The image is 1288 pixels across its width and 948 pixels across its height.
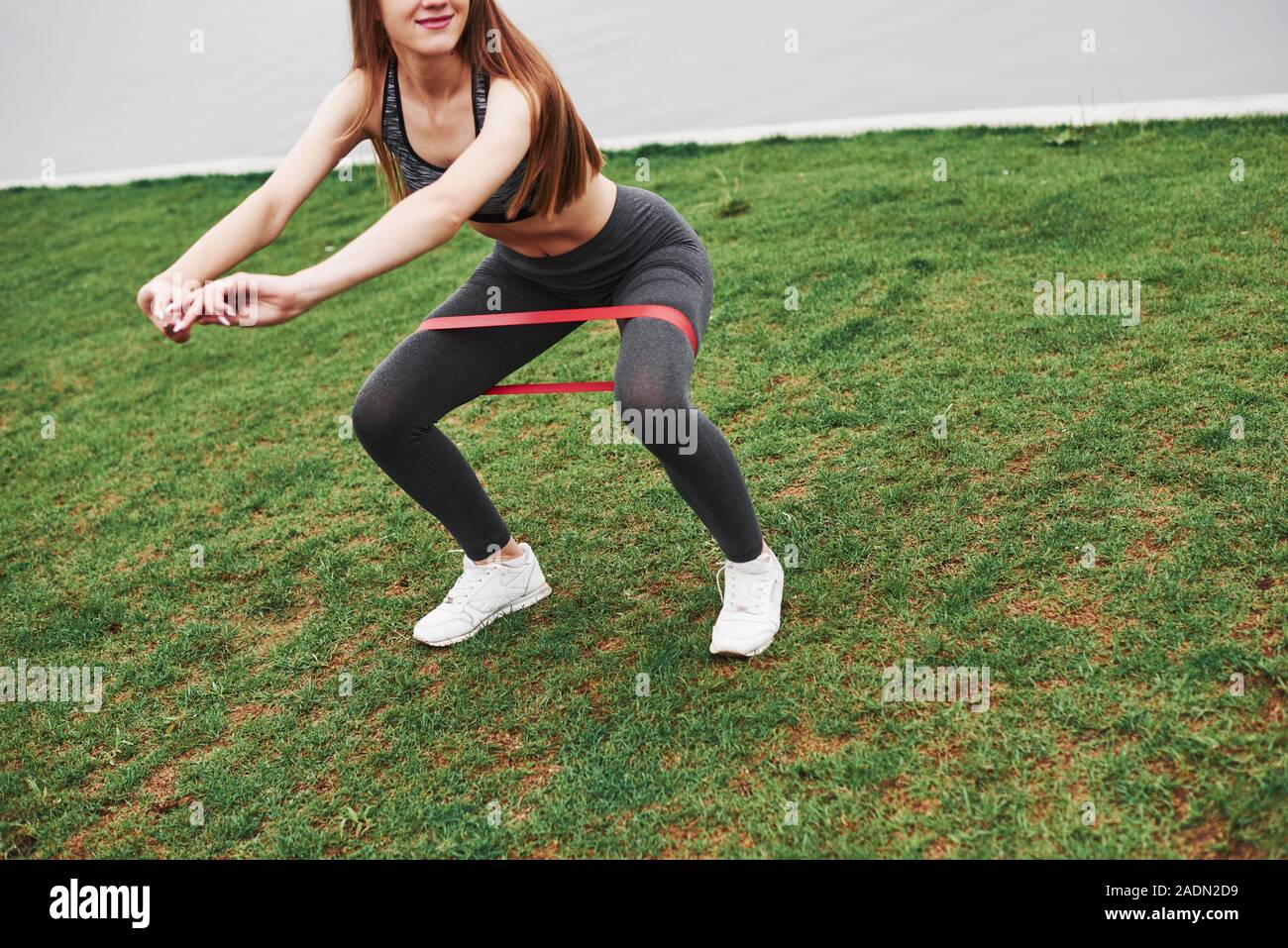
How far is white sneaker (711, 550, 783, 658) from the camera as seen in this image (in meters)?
2.63

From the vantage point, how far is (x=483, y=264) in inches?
108

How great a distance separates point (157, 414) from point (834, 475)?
331 centimetres

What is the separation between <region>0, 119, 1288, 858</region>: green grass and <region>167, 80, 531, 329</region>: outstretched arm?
46.1 inches

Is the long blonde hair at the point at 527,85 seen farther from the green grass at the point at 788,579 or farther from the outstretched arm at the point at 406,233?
the green grass at the point at 788,579

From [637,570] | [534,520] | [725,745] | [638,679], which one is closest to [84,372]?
[534,520]

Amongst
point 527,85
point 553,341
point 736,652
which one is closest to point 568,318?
point 553,341

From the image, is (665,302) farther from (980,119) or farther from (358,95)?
(980,119)

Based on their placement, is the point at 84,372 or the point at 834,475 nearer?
the point at 834,475

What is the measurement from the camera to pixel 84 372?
5.68 m

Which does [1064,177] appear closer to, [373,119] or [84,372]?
[373,119]

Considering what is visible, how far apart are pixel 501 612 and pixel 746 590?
2.48 ft

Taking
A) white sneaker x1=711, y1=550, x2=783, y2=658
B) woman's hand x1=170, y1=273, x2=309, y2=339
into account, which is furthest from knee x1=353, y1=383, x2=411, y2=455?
white sneaker x1=711, y1=550, x2=783, y2=658

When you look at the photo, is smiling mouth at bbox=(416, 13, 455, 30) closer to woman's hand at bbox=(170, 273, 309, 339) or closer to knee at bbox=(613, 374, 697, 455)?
woman's hand at bbox=(170, 273, 309, 339)

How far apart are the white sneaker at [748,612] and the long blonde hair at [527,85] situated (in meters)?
1.02
